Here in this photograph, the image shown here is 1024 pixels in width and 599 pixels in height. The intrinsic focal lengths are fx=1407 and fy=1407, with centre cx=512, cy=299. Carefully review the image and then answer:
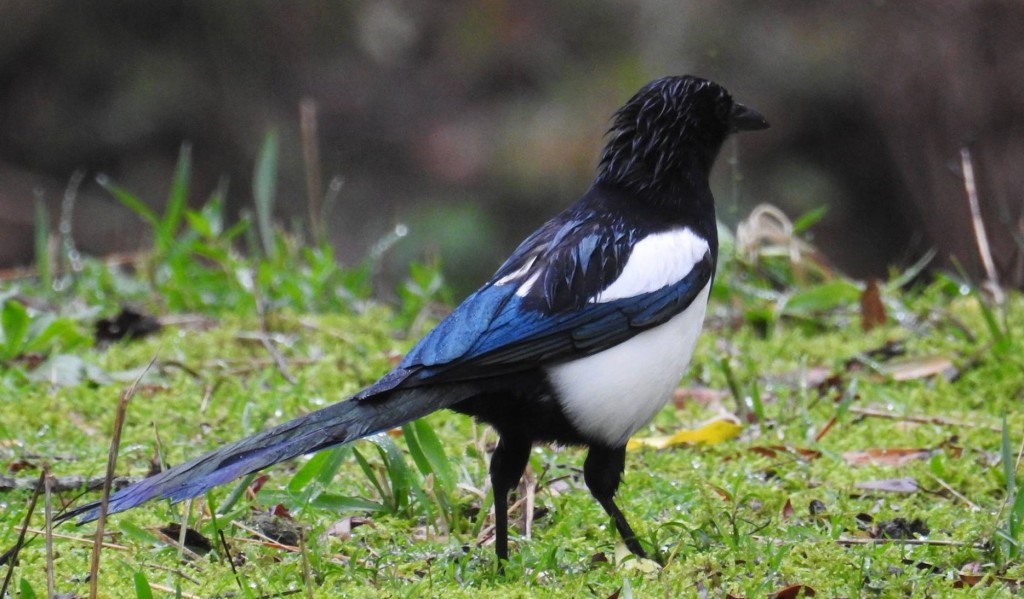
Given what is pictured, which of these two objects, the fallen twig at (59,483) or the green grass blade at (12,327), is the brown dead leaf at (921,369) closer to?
the fallen twig at (59,483)

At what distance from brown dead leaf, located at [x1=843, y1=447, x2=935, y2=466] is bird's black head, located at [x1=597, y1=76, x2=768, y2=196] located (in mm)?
780

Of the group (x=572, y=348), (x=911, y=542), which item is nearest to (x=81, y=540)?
(x=572, y=348)

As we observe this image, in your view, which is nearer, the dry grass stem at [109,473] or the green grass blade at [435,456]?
the dry grass stem at [109,473]

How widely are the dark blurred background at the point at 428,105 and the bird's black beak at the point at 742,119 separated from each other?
334cm

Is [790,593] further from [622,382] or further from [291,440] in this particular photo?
[291,440]

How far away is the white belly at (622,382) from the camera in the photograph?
2.62m

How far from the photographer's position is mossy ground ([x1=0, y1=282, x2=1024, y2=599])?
2.44 meters

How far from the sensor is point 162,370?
13.2 feet

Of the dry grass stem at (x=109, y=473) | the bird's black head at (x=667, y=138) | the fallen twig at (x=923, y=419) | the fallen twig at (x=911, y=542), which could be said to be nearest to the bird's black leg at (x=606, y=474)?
the fallen twig at (x=911, y=542)

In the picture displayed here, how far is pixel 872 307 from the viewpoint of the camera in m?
4.58

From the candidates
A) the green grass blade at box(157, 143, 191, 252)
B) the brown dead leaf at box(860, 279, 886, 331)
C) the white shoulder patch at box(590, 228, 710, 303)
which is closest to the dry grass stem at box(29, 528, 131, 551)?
the white shoulder patch at box(590, 228, 710, 303)

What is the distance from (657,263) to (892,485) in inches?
30.3

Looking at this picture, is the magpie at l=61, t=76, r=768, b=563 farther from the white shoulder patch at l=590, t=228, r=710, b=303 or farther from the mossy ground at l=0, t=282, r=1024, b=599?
the mossy ground at l=0, t=282, r=1024, b=599

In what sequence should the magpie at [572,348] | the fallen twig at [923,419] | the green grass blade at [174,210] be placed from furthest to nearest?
the green grass blade at [174,210] → the fallen twig at [923,419] → the magpie at [572,348]
